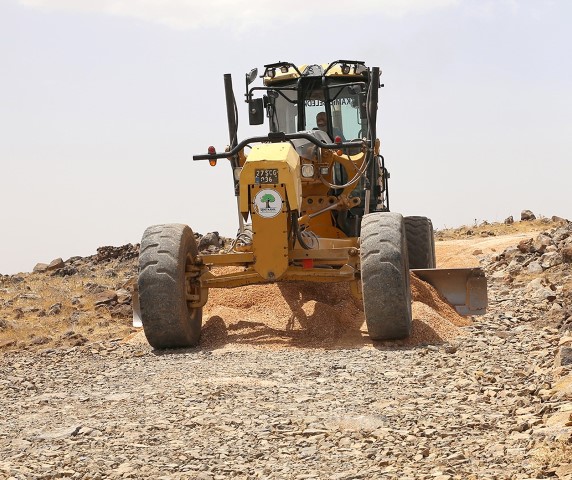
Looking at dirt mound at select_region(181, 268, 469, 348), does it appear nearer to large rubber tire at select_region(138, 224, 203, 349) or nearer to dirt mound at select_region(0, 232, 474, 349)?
dirt mound at select_region(0, 232, 474, 349)

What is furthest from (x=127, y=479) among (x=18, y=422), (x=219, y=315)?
(x=219, y=315)

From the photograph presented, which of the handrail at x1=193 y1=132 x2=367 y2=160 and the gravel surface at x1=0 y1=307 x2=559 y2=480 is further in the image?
the handrail at x1=193 y1=132 x2=367 y2=160

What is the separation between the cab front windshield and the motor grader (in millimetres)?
13

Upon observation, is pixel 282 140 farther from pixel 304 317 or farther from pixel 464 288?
pixel 464 288

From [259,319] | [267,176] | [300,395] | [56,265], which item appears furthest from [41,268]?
[300,395]

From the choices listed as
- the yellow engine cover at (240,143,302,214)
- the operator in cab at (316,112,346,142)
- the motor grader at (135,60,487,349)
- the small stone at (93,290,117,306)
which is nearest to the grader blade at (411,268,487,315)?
the motor grader at (135,60,487,349)

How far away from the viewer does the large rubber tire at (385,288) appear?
33.3 ft

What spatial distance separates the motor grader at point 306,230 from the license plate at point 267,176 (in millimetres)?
11

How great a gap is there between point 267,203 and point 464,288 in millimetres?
2670

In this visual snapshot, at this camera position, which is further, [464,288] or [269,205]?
[464,288]

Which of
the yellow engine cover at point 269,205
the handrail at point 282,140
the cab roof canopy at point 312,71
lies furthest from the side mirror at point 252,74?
the yellow engine cover at point 269,205

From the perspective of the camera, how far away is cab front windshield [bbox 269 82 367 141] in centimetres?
1305

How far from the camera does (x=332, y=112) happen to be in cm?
1313

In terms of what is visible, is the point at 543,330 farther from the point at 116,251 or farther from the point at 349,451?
the point at 116,251
